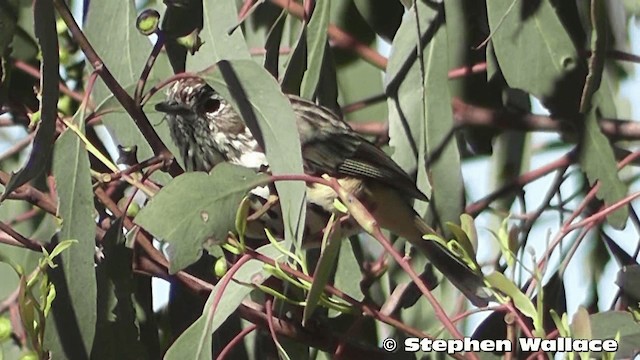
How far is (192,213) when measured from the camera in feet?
6.42

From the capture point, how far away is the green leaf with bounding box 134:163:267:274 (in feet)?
6.32

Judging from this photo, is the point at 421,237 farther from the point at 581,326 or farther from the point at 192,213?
the point at 581,326

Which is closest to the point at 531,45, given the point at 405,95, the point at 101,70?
the point at 405,95

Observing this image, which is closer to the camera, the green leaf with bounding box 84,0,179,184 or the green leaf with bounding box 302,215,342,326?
the green leaf with bounding box 302,215,342,326

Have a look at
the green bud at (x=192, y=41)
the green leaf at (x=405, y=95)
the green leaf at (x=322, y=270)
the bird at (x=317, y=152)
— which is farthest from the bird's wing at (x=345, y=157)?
the green leaf at (x=322, y=270)

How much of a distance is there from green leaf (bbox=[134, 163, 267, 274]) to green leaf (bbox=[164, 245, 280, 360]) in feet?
0.25

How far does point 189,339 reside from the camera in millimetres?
1982

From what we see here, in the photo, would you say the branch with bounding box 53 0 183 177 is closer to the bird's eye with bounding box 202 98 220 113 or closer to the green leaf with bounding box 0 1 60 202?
the green leaf with bounding box 0 1 60 202

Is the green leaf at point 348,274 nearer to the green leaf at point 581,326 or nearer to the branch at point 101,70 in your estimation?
the branch at point 101,70

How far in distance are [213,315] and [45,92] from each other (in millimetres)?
478

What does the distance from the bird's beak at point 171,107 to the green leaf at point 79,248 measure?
506 mm

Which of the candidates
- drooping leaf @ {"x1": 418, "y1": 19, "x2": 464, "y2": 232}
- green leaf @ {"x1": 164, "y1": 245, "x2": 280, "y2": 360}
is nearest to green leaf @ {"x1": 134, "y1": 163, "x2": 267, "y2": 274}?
green leaf @ {"x1": 164, "y1": 245, "x2": 280, "y2": 360}

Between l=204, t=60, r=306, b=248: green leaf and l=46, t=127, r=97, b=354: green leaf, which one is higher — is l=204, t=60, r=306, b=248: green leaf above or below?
above

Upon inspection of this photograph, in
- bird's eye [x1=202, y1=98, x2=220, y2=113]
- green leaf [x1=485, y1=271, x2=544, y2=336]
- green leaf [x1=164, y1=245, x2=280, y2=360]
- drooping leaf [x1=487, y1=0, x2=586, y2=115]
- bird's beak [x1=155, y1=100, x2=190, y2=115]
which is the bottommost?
green leaf [x1=164, y1=245, x2=280, y2=360]
